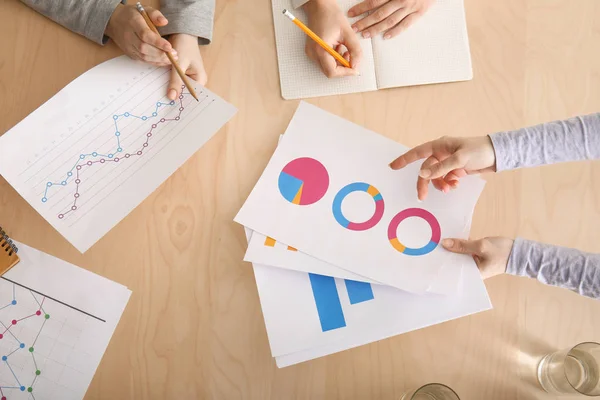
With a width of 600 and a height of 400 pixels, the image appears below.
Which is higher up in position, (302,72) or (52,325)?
(302,72)

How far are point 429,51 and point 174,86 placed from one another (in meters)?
0.40

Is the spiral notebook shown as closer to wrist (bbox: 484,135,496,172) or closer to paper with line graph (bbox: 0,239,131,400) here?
paper with line graph (bbox: 0,239,131,400)

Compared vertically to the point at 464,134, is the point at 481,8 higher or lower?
higher

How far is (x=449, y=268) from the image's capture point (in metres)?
0.74

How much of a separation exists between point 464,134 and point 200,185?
411 millimetres

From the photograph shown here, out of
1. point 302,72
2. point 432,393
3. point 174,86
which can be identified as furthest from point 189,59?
point 432,393

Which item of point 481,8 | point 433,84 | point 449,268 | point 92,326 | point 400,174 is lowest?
point 92,326

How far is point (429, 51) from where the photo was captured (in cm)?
83

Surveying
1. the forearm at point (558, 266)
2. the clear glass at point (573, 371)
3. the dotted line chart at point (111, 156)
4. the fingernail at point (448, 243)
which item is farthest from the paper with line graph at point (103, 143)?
the clear glass at point (573, 371)

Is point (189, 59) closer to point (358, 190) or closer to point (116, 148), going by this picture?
point (116, 148)

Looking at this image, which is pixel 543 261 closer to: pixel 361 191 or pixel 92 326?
pixel 361 191

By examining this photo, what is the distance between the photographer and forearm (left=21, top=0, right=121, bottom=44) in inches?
31.4

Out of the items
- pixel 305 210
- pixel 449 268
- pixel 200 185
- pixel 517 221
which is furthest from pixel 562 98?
pixel 200 185

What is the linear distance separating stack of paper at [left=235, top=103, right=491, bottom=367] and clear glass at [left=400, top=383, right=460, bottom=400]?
78 mm
